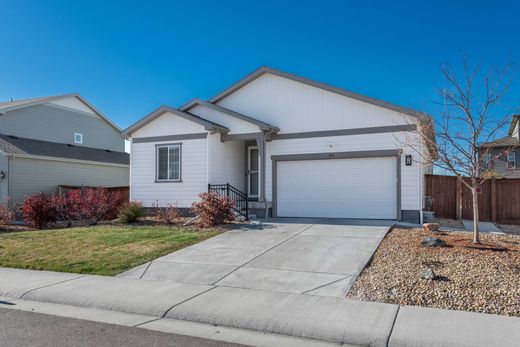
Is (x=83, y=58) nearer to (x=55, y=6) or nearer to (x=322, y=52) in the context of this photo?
(x=55, y=6)

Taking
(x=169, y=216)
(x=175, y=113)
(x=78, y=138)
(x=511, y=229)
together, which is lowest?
(x=511, y=229)

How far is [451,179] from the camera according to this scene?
16016 mm

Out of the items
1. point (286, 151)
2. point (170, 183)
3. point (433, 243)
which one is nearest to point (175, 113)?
point (170, 183)

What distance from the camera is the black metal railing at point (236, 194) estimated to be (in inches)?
566

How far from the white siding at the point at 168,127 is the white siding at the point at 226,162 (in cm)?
84

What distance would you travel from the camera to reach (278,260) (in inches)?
328

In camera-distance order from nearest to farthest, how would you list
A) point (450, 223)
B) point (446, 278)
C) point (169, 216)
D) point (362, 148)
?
point (446, 278) < point (169, 216) < point (362, 148) < point (450, 223)

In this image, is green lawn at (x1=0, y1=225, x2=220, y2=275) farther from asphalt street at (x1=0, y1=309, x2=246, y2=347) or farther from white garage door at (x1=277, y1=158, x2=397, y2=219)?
white garage door at (x1=277, y1=158, x2=397, y2=219)

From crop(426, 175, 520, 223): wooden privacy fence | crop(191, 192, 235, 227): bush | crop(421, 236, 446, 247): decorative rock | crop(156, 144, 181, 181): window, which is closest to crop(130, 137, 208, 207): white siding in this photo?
crop(156, 144, 181, 181): window

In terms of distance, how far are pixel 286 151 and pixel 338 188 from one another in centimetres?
237

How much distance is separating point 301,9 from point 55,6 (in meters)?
8.28

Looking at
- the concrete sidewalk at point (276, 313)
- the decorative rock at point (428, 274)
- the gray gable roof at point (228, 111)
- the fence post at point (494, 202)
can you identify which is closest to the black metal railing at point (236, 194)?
the gray gable roof at point (228, 111)

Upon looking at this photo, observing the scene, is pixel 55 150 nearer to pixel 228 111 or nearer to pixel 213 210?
pixel 228 111

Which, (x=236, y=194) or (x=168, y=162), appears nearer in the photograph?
(x=236, y=194)
